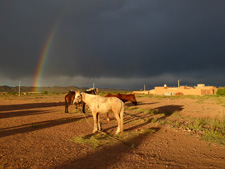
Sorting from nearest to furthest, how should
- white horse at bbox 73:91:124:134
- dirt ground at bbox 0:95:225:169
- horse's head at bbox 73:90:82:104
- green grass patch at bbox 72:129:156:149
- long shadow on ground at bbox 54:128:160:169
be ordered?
long shadow on ground at bbox 54:128:160:169
dirt ground at bbox 0:95:225:169
green grass patch at bbox 72:129:156:149
white horse at bbox 73:91:124:134
horse's head at bbox 73:90:82:104

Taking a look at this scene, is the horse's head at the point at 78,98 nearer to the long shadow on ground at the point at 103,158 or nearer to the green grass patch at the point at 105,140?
the green grass patch at the point at 105,140

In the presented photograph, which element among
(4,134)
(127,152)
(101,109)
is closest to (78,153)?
(127,152)

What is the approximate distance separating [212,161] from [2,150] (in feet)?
24.7

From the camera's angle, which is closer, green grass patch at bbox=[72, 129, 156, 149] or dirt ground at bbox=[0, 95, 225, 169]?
dirt ground at bbox=[0, 95, 225, 169]

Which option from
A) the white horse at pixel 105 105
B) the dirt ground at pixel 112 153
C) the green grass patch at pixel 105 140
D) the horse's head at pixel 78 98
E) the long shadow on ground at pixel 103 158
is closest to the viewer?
the long shadow on ground at pixel 103 158

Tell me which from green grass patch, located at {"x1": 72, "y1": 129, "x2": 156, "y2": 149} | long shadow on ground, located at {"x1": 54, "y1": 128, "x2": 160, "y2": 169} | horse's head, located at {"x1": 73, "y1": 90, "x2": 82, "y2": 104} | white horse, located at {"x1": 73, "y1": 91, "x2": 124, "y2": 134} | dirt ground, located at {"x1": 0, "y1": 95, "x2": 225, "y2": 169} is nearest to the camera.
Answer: long shadow on ground, located at {"x1": 54, "y1": 128, "x2": 160, "y2": 169}

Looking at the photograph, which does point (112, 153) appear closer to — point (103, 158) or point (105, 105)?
point (103, 158)

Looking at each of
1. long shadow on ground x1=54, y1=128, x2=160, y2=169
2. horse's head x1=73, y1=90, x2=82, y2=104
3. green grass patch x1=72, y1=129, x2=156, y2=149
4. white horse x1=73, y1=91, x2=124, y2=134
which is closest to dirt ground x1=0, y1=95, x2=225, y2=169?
long shadow on ground x1=54, y1=128, x2=160, y2=169

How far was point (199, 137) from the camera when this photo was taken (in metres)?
7.63

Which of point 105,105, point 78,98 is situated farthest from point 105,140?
point 78,98

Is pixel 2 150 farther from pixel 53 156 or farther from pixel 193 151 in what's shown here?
pixel 193 151

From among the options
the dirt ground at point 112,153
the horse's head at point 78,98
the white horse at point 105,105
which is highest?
the horse's head at point 78,98

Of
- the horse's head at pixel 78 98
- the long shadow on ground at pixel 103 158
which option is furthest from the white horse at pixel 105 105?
the long shadow on ground at pixel 103 158

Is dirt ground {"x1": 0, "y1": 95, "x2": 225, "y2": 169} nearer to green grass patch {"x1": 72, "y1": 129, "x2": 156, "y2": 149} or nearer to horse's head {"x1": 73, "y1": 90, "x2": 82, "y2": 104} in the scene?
green grass patch {"x1": 72, "y1": 129, "x2": 156, "y2": 149}
